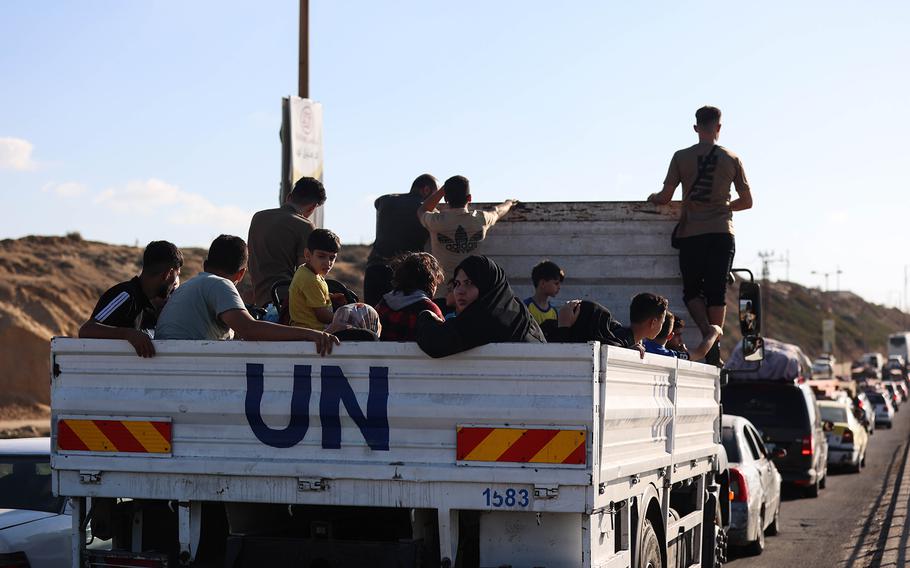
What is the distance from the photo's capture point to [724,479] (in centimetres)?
1080

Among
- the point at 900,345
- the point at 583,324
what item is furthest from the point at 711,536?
the point at 900,345

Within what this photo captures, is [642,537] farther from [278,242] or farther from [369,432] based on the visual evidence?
[278,242]

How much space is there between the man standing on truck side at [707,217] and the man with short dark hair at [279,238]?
10.2ft

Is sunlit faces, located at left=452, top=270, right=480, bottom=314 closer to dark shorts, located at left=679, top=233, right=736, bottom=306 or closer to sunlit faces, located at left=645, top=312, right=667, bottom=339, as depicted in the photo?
sunlit faces, located at left=645, top=312, right=667, bottom=339

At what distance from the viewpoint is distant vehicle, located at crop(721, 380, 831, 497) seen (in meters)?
20.0

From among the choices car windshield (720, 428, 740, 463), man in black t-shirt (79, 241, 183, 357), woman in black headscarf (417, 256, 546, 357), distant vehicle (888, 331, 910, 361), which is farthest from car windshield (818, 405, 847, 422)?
distant vehicle (888, 331, 910, 361)

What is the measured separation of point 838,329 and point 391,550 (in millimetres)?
184071

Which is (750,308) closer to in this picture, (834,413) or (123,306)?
(123,306)

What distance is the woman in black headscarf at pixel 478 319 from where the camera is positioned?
18.8ft

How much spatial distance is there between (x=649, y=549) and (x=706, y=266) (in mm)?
3904

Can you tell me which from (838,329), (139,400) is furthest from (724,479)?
(838,329)

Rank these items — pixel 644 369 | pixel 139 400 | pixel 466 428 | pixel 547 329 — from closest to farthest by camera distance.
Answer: pixel 466 428 → pixel 139 400 → pixel 644 369 → pixel 547 329

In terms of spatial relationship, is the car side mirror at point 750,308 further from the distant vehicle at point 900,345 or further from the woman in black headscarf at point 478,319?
the distant vehicle at point 900,345

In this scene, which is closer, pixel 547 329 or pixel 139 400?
pixel 139 400
